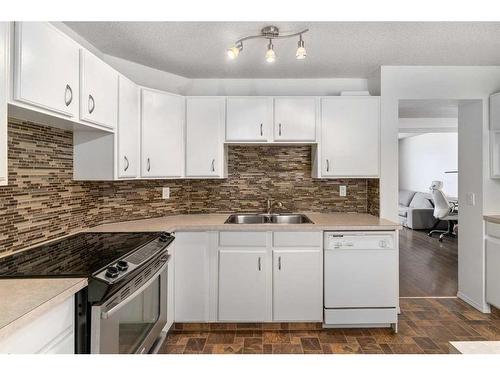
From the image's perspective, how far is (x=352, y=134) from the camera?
2863 mm

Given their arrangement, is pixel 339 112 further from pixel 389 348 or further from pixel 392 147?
pixel 389 348

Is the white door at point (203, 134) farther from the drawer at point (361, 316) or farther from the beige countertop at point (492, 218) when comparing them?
the beige countertop at point (492, 218)

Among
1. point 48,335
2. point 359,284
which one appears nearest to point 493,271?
point 359,284

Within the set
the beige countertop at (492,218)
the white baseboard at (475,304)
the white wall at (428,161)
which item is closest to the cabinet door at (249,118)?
the beige countertop at (492,218)

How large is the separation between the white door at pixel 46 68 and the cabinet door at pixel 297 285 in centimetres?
177

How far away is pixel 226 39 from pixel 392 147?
5.66 feet

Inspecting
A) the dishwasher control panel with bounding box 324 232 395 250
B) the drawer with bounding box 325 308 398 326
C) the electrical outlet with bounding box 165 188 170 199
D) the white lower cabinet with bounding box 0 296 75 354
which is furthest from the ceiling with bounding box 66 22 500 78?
the drawer with bounding box 325 308 398 326

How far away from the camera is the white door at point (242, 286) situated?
8.27 feet

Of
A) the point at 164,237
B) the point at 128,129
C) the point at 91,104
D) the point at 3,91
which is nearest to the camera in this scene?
the point at 3,91

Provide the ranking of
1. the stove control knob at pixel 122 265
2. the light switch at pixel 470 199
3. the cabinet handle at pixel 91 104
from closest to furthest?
1. the stove control knob at pixel 122 265
2. the cabinet handle at pixel 91 104
3. the light switch at pixel 470 199

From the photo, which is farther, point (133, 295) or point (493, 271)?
point (493, 271)

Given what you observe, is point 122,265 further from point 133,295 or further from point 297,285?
point 297,285

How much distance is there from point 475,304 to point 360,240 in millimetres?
1461

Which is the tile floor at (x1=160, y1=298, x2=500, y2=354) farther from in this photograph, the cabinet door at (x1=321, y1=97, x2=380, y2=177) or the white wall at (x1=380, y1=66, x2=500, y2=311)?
the cabinet door at (x1=321, y1=97, x2=380, y2=177)
